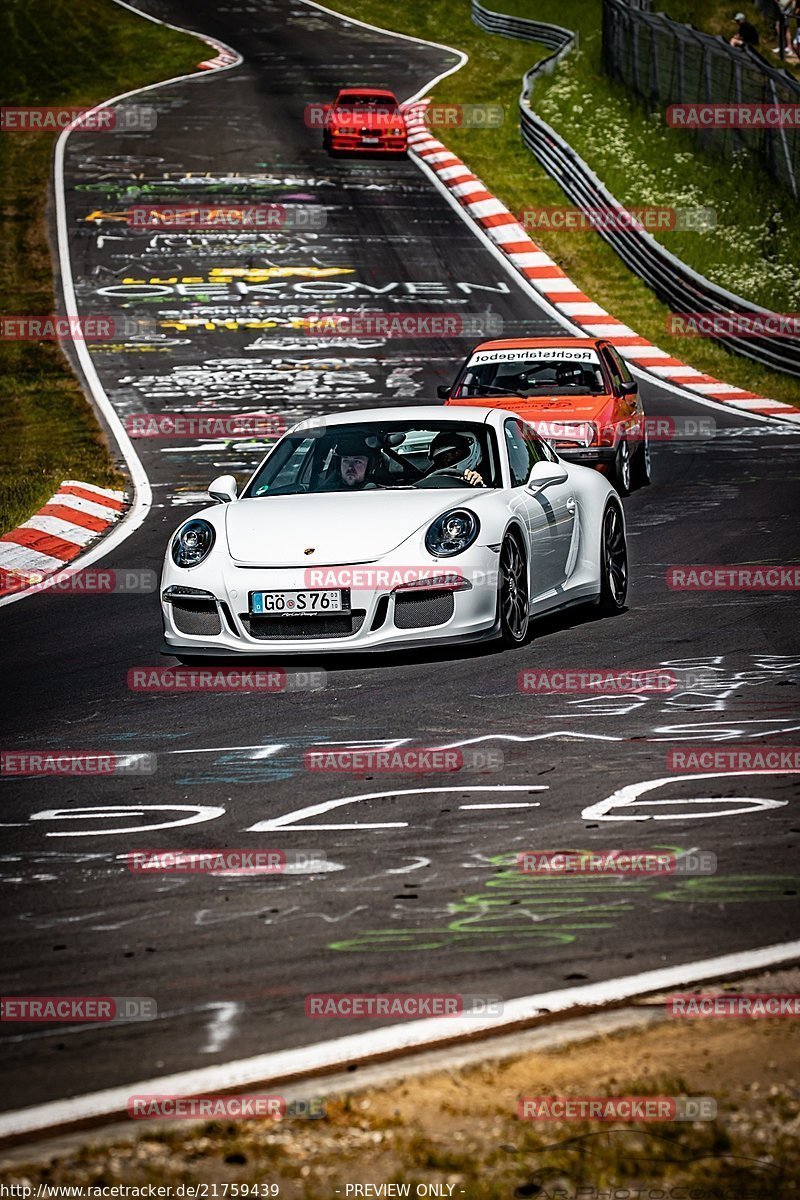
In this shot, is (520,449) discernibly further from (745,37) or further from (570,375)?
(745,37)

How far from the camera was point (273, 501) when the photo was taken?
991 cm

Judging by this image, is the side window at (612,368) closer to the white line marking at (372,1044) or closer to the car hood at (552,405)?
the car hood at (552,405)

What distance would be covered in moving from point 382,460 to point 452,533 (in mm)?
1140

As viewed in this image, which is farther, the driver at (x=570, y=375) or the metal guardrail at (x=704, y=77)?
the metal guardrail at (x=704, y=77)

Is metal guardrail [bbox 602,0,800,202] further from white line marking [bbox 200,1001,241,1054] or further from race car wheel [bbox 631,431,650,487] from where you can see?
white line marking [bbox 200,1001,241,1054]

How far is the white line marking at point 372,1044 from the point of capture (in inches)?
155

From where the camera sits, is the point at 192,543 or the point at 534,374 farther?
the point at 534,374

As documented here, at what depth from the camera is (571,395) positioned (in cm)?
1633

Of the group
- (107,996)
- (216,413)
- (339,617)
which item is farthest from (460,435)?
(216,413)

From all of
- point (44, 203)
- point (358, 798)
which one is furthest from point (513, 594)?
point (44, 203)

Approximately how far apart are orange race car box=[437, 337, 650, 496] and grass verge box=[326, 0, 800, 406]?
6.82m

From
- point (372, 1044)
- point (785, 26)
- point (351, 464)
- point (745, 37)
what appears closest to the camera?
point (372, 1044)

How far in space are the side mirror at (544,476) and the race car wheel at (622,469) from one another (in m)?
5.70

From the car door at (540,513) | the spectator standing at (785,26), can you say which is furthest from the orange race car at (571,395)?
the spectator standing at (785,26)
